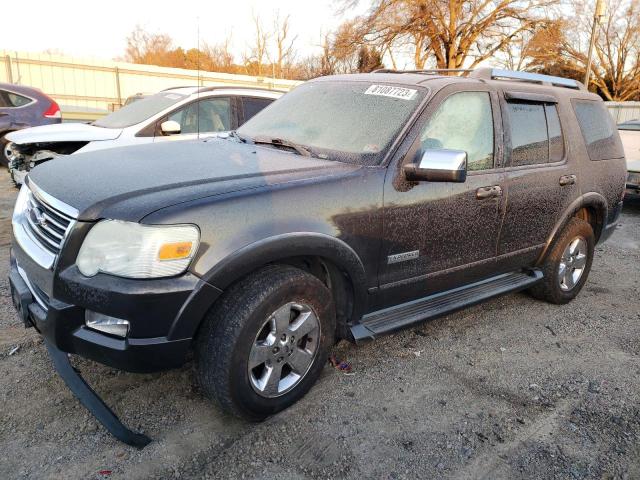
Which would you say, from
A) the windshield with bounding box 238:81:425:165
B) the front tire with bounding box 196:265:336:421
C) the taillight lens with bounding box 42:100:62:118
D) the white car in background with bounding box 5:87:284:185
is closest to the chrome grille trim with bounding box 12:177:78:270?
the front tire with bounding box 196:265:336:421

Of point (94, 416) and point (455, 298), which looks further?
point (455, 298)

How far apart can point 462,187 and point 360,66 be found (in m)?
30.7

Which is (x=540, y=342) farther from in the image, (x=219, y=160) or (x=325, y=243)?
(x=219, y=160)

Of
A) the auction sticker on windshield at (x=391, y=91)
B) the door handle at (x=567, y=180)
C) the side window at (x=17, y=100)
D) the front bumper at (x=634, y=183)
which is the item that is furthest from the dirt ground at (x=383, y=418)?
the side window at (x=17, y=100)

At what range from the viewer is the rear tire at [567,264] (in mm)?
4363

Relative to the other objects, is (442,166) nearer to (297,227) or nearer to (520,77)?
(297,227)

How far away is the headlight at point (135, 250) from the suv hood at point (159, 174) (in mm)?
66

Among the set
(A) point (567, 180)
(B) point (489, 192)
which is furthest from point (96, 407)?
(A) point (567, 180)

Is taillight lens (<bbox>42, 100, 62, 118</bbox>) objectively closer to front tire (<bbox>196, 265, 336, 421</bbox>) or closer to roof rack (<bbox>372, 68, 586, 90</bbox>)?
roof rack (<bbox>372, 68, 586, 90</bbox>)

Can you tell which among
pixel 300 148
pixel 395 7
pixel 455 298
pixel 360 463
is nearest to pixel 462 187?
pixel 455 298

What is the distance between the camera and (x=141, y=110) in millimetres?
7059

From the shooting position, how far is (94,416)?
2.60m

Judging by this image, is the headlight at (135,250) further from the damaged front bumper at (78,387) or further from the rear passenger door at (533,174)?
the rear passenger door at (533,174)

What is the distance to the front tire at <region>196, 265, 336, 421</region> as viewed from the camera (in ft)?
8.05
